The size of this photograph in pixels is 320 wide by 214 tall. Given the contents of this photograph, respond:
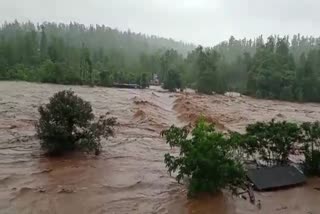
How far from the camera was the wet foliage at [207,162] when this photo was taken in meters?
10.9

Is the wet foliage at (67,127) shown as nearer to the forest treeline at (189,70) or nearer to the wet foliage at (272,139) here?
the wet foliage at (272,139)

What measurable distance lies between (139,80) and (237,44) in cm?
7070

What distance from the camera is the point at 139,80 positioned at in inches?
→ 2793

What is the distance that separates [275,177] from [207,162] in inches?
136

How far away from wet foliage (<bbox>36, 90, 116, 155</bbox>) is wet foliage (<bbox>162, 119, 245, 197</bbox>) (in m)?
5.31

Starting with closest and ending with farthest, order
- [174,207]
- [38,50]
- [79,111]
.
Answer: [174,207]
[79,111]
[38,50]

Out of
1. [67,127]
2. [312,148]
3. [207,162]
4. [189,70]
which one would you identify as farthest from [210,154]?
[189,70]

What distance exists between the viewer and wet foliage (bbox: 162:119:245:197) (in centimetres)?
1095

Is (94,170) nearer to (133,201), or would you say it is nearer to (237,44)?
(133,201)

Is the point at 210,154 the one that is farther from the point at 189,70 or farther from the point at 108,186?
the point at 189,70

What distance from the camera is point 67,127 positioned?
15656mm

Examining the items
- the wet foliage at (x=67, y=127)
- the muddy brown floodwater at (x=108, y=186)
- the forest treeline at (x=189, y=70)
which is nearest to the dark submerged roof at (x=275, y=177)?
the muddy brown floodwater at (x=108, y=186)

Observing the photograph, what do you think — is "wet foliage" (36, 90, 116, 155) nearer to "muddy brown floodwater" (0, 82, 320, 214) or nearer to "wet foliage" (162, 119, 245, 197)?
"muddy brown floodwater" (0, 82, 320, 214)

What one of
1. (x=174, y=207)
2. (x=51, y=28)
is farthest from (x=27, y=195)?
(x=51, y=28)
